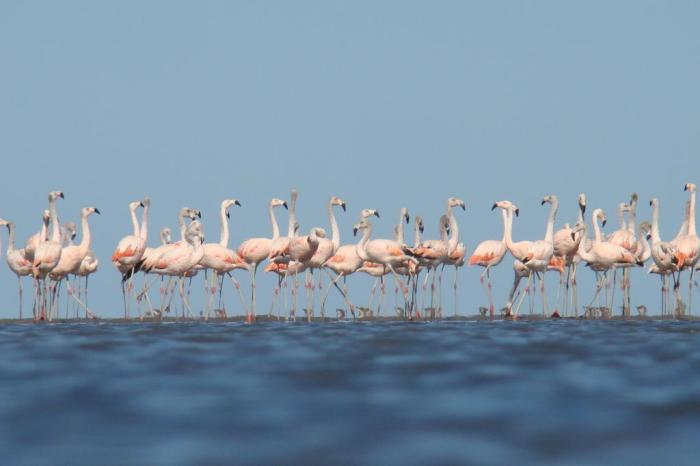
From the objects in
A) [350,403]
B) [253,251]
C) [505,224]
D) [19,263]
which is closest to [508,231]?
[505,224]

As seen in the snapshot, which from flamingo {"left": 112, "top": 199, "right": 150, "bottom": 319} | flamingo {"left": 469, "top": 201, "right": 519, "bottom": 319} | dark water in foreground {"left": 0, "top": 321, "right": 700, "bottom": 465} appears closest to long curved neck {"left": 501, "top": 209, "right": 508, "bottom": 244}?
flamingo {"left": 469, "top": 201, "right": 519, "bottom": 319}

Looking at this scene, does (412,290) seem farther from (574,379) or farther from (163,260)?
(574,379)

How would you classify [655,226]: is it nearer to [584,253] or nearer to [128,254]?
[584,253]

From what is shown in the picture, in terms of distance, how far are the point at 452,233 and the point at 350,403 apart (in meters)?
20.3

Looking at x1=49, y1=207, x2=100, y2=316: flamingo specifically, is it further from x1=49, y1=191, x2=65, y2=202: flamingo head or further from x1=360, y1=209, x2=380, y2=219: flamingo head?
x1=360, y1=209, x2=380, y2=219: flamingo head

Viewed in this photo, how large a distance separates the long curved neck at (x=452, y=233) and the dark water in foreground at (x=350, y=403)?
568 inches

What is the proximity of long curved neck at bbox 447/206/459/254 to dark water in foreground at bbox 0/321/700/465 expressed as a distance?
14419 mm

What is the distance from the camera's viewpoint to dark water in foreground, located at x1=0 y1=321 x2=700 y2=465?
6484mm

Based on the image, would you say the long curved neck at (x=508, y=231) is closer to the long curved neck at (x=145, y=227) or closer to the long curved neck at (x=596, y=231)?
the long curved neck at (x=596, y=231)

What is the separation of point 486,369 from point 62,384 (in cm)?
317

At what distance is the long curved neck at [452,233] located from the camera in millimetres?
27577

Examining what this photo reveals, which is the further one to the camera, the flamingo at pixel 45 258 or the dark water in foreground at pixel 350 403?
the flamingo at pixel 45 258

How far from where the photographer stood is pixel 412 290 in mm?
27562

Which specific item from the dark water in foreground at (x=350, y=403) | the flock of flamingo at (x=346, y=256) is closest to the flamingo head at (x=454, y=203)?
the flock of flamingo at (x=346, y=256)
